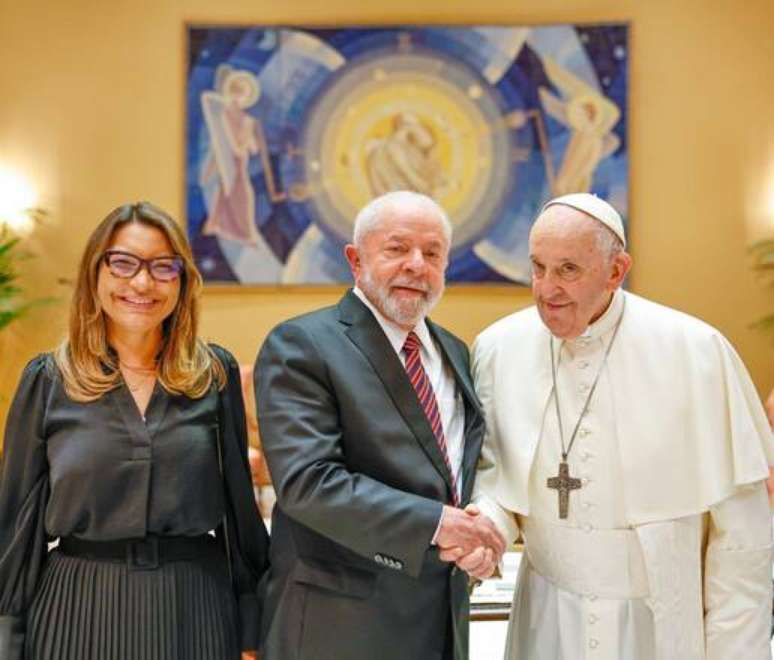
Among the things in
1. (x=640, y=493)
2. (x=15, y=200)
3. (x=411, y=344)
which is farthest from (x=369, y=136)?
(x=640, y=493)

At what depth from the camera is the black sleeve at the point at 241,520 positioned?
7.89ft

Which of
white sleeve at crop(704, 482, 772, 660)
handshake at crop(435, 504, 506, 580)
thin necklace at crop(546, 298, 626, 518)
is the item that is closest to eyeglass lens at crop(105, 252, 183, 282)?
handshake at crop(435, 504, 506, 580)

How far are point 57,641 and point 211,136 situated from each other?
497 centimetres

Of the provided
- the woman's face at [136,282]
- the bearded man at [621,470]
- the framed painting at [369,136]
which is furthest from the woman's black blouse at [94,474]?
the framed painting at [369,136]

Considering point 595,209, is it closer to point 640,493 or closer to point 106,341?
point 640,493

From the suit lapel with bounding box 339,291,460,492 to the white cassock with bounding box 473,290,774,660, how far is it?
260 millimetres

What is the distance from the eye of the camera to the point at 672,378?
2432 millimetres

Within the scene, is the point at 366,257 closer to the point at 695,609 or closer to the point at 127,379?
the point at 127,379

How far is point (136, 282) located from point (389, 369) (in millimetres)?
619

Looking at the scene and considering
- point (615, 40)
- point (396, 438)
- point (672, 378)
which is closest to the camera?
point (396, 438)

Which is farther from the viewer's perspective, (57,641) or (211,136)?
(211,136)

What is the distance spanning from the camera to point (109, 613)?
2236mm

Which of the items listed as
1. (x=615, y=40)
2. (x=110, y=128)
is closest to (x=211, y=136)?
(x=110, y=128)

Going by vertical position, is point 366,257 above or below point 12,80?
below
